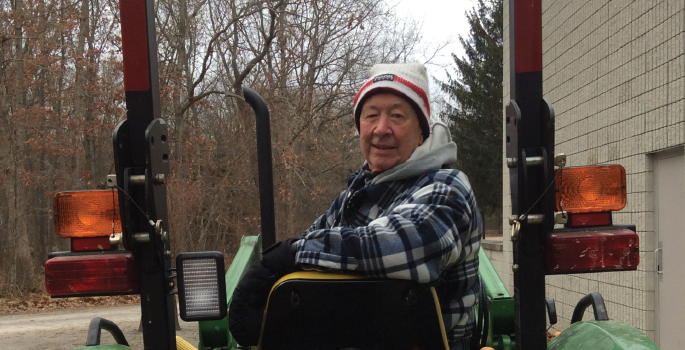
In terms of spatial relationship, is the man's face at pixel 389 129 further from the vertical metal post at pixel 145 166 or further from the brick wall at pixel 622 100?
the brick wall at pixel 622 100

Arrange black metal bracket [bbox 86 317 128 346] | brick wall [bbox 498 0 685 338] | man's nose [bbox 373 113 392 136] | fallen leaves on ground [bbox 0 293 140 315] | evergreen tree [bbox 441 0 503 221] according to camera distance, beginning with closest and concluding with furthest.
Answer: black metal bracket [bbox 86 317 128 346]
man's nose [bbox 373 113 392 136]
brick wall [bbox 498 0 685 338]
fallen leaves on ground [bbox 0 293 140 315]
evergreen tree [bbox 441 0 503 221]

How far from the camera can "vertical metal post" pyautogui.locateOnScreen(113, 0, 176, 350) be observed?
1.67 metres

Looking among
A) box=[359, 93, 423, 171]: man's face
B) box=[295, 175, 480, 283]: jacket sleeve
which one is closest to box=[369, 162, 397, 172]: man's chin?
box=[359, 93, 423, 171]: man's face

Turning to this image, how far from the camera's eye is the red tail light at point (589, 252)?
176 centimetres

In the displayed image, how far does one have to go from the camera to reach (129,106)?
1.72 m

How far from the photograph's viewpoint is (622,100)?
21.5 feet

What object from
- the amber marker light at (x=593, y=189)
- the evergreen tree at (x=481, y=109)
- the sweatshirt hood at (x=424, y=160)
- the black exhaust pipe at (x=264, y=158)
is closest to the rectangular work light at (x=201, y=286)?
the black exhaust pipe at (x=264, y=158)

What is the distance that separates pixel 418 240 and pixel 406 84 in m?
0.68

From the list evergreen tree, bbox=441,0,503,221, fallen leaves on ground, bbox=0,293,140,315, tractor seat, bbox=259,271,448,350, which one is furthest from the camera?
evergreen tree, bbox=441,0,503,221

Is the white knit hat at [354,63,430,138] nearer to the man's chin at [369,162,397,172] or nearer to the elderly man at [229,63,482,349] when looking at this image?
the elderly man at [229,63,482,349]

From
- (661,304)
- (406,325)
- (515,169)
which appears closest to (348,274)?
(406,325)

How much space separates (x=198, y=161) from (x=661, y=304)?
1136 cm

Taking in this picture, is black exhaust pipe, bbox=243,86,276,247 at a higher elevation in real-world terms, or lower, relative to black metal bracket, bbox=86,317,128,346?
higher

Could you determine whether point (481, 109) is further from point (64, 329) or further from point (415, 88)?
point (415, 88)
